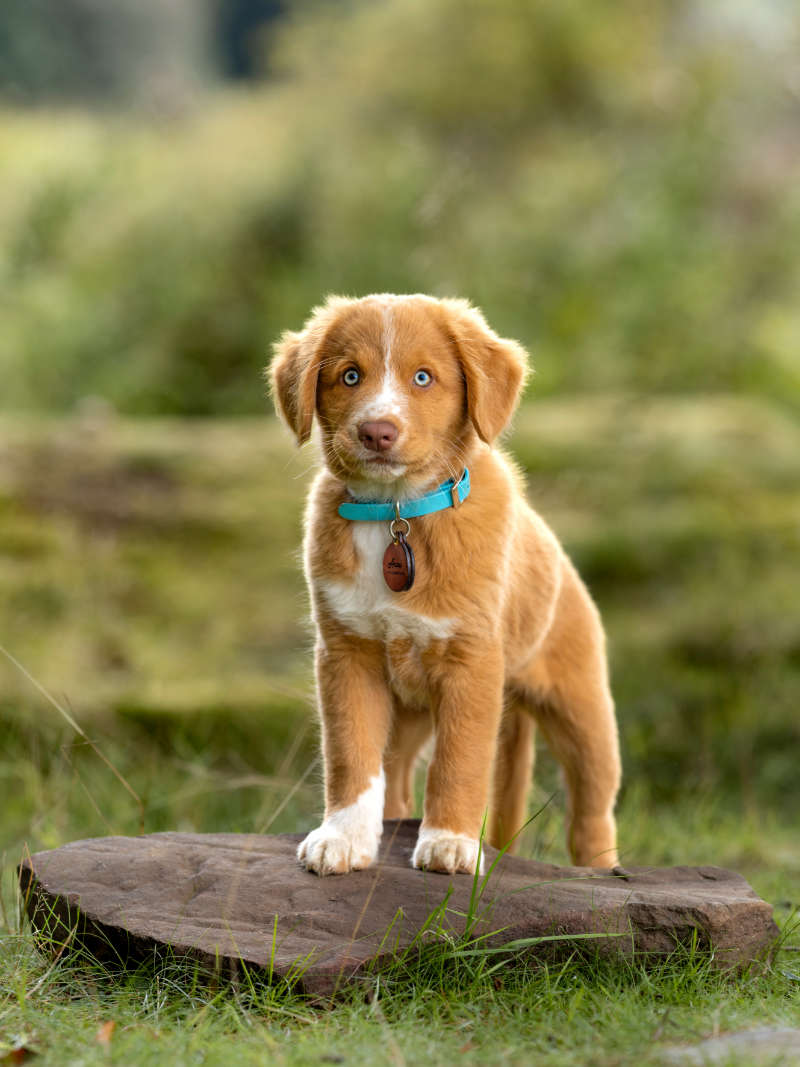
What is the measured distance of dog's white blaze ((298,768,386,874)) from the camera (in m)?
3.38

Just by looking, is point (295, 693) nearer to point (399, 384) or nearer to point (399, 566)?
point (399, 566)

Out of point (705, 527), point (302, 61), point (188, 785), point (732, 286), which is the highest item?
point (302, 61)

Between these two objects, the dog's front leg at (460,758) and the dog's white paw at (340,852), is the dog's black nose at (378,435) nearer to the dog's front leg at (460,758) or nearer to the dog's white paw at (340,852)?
the dog's front leg at (460,758)

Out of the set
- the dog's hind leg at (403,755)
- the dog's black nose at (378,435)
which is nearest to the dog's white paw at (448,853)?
the dog's hind leg at (403,755)

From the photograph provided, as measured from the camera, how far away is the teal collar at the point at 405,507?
3432 mm

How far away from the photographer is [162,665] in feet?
21.1

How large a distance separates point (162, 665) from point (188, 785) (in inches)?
52.5

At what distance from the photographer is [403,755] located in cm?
404

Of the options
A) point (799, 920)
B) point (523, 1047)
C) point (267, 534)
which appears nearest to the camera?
point (523, 1047)

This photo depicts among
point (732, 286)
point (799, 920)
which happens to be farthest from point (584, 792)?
point (732, 286)

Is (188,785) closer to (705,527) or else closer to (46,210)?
(705,527)

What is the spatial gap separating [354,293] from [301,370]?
1952mm

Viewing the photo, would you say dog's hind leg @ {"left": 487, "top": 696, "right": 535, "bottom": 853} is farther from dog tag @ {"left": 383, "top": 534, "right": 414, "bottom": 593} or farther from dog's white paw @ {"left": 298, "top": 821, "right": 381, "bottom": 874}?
dog tag @ {"left": 383, "top": 534, "right": 414, "bottom": 593}

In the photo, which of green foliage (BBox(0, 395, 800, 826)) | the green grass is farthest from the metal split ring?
green foliage (BBox(0, 395, 800, 826))
